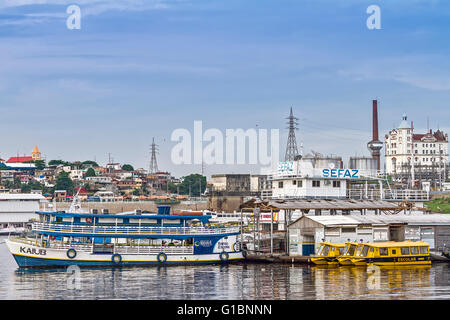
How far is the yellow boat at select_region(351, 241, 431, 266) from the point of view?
61.9 m

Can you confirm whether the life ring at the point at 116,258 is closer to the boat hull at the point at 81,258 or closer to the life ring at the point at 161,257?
the boat hull at the point at 81,258

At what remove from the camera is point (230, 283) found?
52.6 m

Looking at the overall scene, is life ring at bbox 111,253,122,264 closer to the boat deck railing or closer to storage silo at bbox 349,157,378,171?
the boat deck railing

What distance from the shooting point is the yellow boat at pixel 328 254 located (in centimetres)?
6322

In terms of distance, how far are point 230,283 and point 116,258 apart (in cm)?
1667

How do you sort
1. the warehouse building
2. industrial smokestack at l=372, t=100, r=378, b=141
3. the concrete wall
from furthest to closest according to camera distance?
the concrete wall < industrial smokestack at l=372, t=100, r=378, b=141 < the warehouse building

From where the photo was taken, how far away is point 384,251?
62.5 m

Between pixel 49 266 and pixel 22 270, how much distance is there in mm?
2540

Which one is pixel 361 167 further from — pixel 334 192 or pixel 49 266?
pixel 49 266

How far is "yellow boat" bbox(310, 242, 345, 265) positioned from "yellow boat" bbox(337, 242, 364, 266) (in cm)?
58

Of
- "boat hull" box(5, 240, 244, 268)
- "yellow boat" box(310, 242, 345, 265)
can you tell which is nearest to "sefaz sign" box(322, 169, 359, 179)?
"yellow boat" box(310, 242, 345, 265)

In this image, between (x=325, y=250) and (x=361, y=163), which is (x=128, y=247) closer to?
(x=325, y=250)

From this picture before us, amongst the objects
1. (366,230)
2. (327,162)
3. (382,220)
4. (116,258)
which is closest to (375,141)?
(327,162)

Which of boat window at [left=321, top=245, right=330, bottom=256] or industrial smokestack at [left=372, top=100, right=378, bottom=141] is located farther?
industrial smokestack at [left=372, top=100, right=378, bottom=141]
